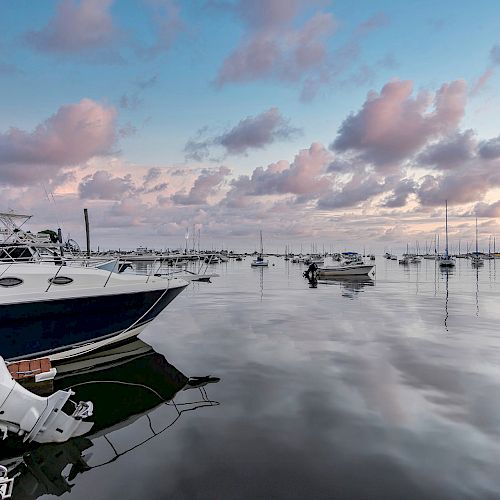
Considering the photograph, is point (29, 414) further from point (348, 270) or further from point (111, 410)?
point (348, 270)

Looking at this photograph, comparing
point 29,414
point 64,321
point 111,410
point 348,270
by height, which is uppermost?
point 64,321

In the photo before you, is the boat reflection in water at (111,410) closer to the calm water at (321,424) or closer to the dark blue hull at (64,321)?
the calm water at (321,424)

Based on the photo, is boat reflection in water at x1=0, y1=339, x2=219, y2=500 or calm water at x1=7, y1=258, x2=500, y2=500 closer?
calm water at x1=7, y1=258, x2=500, y2=500

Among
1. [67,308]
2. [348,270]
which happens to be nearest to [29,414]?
[67,308]

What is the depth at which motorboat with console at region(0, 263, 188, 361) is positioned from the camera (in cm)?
1088

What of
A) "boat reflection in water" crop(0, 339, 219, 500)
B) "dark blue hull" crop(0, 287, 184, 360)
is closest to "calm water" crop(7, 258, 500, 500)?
"boat reflection in water" crop(0, 339, 219, 500)

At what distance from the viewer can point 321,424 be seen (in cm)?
797

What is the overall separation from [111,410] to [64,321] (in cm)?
386

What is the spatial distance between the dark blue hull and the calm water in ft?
6.46

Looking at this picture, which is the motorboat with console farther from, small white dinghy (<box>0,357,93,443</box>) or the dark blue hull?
small white dinghy (<box>0,357,93,443</box>)

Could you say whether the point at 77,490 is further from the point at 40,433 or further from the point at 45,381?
the point at 45,381

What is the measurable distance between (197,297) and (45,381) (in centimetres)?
2175

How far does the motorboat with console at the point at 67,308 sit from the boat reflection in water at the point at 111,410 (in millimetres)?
781

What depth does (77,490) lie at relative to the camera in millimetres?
5906
